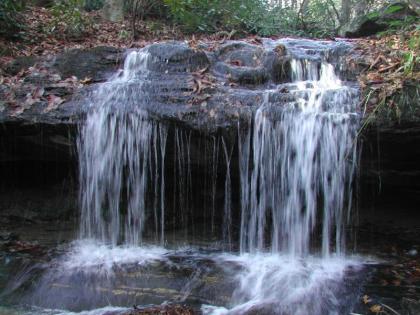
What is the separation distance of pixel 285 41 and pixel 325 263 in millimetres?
4408

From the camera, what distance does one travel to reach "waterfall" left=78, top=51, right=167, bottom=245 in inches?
225

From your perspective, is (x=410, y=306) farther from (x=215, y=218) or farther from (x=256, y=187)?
(x=215, y=218)

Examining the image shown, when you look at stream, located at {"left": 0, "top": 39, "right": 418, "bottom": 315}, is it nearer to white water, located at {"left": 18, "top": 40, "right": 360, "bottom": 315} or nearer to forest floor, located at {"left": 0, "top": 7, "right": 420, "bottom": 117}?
white water, located at {"left": 18, "top": 40, "right": 360, "bottom": 315}

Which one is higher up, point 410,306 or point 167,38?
point 167,38

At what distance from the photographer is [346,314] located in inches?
164

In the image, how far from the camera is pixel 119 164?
19.2 ft

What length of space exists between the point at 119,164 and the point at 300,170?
2383 mm

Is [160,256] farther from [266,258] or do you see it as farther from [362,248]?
[362,248]

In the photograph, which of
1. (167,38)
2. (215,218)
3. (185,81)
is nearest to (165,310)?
(215,218)

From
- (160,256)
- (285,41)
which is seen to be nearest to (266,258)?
(160,256)

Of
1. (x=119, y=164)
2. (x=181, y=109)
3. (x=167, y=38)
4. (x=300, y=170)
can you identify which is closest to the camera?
(x=300, y=170)

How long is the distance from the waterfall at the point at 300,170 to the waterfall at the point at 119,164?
128 centimetres

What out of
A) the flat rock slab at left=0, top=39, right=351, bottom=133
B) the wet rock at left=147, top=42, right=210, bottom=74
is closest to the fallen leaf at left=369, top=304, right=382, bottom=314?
Answer: the flat rock slab at left=0, top=39, right=351, bottom=133

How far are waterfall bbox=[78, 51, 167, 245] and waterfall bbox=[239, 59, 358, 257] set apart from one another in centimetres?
128
